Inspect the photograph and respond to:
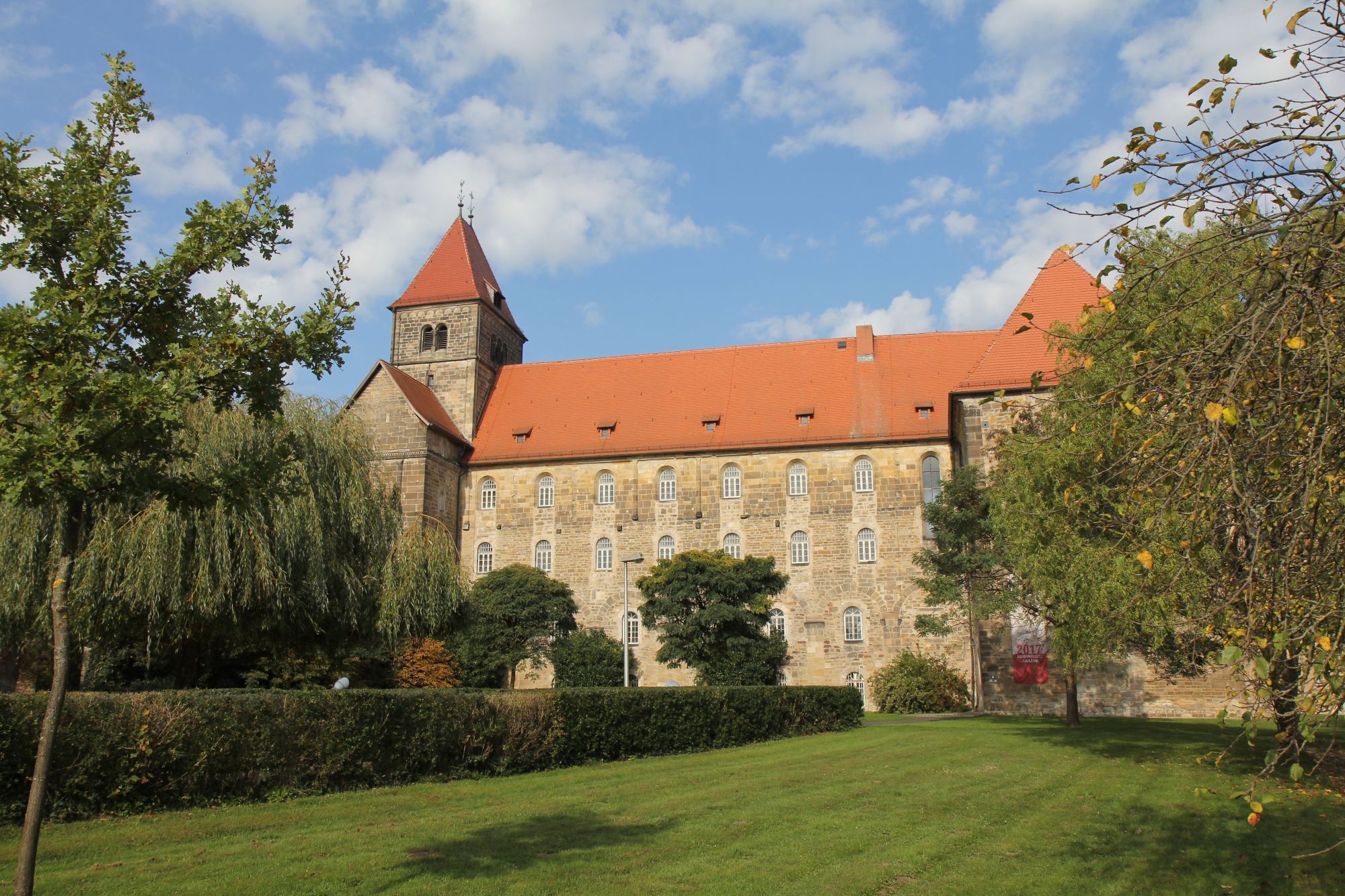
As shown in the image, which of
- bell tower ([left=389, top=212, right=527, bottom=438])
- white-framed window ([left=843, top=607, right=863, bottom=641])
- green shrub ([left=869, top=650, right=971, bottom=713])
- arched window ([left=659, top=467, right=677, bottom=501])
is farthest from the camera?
bell tower ([left=389, top=212, right=527, bottom=438])

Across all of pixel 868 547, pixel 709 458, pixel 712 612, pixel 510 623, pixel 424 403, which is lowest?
pixel 510 623

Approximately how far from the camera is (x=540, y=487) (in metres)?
37.4

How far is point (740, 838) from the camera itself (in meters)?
9.38

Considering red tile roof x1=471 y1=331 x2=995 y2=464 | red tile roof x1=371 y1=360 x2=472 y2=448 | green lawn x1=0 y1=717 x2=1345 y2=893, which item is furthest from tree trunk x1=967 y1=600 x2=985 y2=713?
red tile roof x1=371 y1=360 x2=472 y2=448

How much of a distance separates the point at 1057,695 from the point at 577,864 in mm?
22456

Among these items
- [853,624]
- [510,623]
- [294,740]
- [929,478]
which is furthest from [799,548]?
[294,740]

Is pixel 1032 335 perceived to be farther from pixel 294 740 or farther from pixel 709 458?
pixel 294 740

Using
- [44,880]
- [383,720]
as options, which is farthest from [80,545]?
[44,880]

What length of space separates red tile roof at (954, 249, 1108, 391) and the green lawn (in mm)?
16083

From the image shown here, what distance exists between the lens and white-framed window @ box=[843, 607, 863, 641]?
33594 millimetres

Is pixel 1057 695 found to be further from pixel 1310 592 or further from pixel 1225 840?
pixel 1310 592

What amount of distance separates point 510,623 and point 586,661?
2.76 m

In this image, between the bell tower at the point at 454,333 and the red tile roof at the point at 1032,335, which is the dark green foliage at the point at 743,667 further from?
the bell tower at the point at 454,333

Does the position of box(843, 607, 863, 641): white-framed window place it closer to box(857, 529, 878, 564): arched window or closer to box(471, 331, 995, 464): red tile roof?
box(857, 529, 878, 564): arched window
